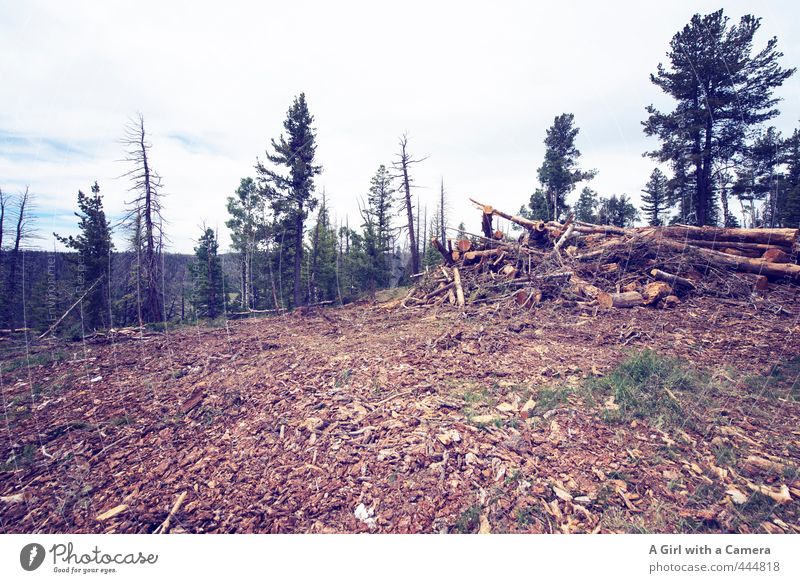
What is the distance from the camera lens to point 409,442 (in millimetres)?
→ 3672

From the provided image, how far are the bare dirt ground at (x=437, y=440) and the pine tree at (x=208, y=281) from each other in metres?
18.6

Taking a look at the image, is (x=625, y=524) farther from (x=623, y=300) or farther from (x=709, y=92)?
(x=709, y=92)

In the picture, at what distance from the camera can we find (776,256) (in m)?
8.62

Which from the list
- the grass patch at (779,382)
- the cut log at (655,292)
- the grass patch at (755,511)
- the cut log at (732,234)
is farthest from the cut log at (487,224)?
the grass patch at (755,511)

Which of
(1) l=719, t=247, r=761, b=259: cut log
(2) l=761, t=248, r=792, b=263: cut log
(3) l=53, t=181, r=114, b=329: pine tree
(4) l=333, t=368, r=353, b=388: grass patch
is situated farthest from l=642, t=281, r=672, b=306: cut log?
(3) l=53, t=181, r=114, b=329: pine tree

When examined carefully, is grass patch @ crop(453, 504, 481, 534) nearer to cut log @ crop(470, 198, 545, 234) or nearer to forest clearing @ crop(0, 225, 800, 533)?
forest clearing @ crop(0, 225, 800, 533)

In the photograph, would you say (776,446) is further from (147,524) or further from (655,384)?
(147,524)

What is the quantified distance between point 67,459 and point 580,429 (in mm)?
7008

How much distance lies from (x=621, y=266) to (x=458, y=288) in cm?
526

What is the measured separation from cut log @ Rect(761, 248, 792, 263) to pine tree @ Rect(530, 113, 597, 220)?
16.1 m

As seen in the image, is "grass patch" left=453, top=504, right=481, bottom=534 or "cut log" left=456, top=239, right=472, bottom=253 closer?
"grass patch" left=453, top=504, right=481, bottom=534

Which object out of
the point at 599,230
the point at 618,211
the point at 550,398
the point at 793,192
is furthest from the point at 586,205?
the point at 550,398

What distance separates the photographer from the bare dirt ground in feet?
9.20
